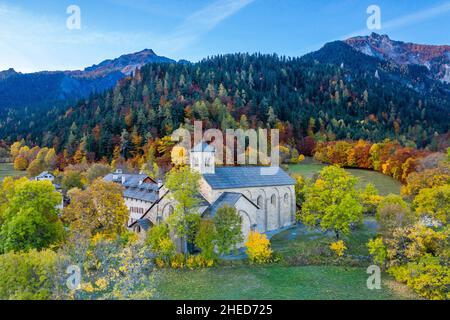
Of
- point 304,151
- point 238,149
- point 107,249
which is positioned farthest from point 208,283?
point 304,151

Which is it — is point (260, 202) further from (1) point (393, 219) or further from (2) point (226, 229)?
(1) point (393, 219)

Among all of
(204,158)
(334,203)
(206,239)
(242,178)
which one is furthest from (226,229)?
(242,178)

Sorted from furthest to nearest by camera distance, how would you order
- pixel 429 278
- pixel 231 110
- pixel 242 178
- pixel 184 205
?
pixel 231 110, pixel 242 178, pixel 184 205, pixel 429 278

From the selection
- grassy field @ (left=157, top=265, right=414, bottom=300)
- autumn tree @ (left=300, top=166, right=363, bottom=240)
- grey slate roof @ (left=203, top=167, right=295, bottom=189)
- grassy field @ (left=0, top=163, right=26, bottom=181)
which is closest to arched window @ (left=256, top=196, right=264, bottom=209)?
grey slate roof @ (left=203, top=167, right=295, bottom=189)

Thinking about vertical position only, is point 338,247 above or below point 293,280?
above

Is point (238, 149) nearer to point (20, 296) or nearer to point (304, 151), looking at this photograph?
point (304, 151)
